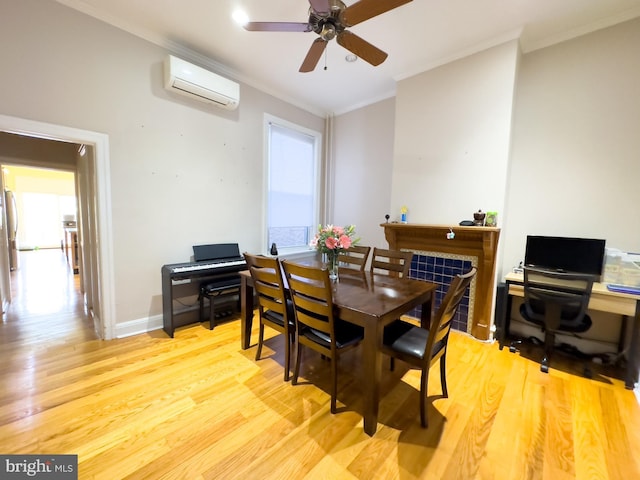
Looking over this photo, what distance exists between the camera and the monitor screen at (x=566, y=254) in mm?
2346

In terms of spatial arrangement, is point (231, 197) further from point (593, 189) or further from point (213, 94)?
point (593, 189)

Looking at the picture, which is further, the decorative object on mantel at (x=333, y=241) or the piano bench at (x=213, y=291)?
the piano bench at (x=213, y=291)

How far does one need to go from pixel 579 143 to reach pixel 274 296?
318 centimetres

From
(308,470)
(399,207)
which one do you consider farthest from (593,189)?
(308,470)

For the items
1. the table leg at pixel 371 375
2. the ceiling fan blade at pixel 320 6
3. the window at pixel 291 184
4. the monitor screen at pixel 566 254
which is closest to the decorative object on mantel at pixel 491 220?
the monitor screen at pixel 566 254

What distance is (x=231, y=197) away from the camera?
11.5 feet

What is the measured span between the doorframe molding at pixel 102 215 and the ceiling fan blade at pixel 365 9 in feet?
7.88

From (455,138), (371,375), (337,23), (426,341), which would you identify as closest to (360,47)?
(337,23)

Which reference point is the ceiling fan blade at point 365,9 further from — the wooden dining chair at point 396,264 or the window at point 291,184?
the window at point 291,184

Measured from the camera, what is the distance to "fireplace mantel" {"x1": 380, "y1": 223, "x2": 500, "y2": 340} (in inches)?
104

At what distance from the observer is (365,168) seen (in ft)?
13.9

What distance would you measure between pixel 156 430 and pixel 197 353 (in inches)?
35.7

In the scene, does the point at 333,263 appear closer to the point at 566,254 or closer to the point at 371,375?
the point at 371,375

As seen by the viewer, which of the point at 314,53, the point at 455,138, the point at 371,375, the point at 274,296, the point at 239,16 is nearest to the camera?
the point at 371,375
